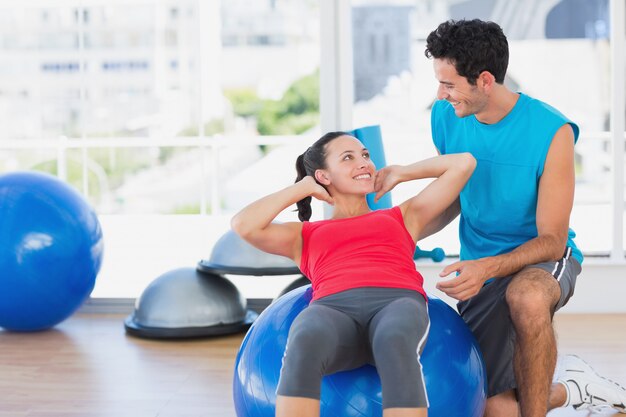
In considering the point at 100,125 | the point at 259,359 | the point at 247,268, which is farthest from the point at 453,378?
the point at 100,125

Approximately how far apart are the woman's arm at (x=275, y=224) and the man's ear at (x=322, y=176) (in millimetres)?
107

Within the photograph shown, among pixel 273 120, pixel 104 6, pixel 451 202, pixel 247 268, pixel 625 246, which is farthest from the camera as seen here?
pixel 273 120

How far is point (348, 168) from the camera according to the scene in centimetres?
267

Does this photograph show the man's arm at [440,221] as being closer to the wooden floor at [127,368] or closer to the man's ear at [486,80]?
the man's ear at [486,80]

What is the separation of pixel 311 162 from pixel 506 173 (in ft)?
1.80

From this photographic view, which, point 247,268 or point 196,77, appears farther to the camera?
point 196,77

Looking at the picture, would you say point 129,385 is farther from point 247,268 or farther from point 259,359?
point 259,359

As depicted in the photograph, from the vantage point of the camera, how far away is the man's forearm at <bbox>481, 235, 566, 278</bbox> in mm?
2574

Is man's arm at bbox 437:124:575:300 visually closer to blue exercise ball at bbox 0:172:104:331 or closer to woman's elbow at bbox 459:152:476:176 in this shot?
woman's elbow at bbox 459:152:476:176

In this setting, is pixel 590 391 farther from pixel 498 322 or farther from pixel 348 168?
pixel 348 168

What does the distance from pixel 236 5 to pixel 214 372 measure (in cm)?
289

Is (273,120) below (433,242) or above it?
above

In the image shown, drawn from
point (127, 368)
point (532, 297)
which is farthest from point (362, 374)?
point (127, 368)

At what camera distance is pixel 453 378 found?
2.34 metres
